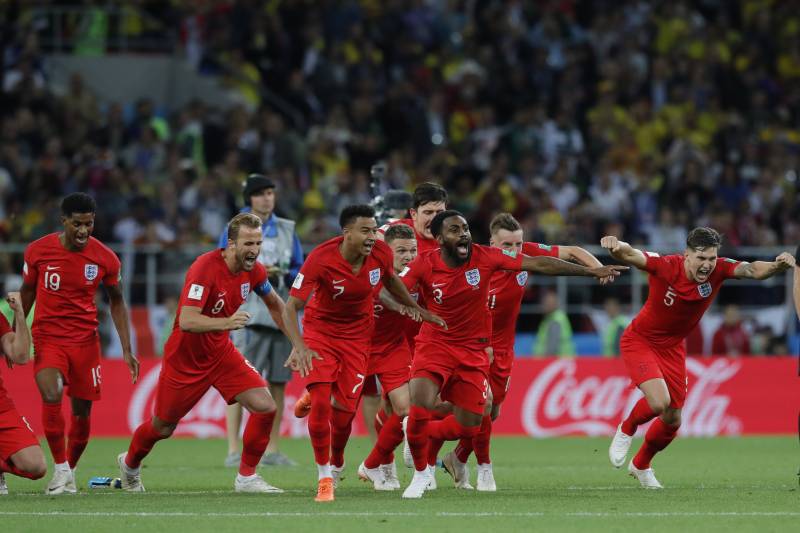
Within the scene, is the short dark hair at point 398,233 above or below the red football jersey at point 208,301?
above

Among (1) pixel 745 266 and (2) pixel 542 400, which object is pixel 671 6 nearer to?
(2) pixel 542 400

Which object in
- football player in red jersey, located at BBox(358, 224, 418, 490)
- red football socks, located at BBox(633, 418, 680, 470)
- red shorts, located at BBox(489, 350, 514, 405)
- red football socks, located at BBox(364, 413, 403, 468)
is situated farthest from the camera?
red shorts, located at BBox(489, 350, 514, 405)

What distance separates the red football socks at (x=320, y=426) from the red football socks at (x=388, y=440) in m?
0.92

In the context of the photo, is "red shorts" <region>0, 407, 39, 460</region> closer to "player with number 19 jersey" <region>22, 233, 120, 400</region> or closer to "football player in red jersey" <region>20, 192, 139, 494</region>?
"football player in red jersey" <region>20, 192, 139, 494</region>

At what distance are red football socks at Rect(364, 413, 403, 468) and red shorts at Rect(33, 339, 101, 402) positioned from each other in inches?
95.5

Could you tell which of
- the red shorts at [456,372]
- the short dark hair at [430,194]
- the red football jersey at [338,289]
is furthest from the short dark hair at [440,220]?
the short dark hair at [430,194]

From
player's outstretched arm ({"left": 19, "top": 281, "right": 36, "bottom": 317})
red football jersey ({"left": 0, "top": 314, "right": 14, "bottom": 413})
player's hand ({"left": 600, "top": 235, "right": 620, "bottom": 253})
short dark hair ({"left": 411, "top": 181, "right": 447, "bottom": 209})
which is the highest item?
short dark hair ({"left": 411, "top": 181, "right": 447, "bottom": 209})

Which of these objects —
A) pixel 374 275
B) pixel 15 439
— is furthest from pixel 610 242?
pixel 15 439

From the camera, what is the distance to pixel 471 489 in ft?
40.7

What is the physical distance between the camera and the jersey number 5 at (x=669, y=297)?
12.7 m

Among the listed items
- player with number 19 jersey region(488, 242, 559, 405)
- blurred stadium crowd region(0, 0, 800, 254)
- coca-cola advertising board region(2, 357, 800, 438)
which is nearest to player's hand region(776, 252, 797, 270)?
player with number 19 jersey region(488, 242, 559, 405)

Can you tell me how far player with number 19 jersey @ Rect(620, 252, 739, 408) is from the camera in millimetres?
12609

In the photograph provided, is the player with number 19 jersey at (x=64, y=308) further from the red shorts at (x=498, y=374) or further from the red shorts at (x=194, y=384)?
the red shorts at (x=498, y=374)

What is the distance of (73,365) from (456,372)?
321 centimetres
